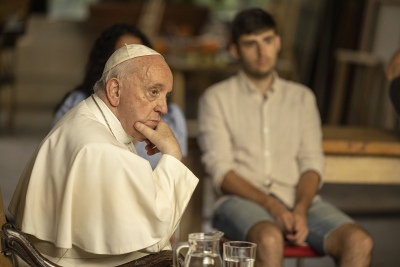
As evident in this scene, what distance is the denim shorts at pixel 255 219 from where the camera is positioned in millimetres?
3932

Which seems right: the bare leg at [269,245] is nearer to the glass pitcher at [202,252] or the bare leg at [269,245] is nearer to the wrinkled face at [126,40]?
the wrinkled face at [126,40]

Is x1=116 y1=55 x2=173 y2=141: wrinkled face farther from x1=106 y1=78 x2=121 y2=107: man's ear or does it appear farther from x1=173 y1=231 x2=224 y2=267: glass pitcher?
x1=173 y1=231 x2=224 y2=267: glass pitcher

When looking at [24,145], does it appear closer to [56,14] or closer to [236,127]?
[236,127]

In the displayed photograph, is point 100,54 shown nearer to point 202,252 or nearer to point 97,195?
point 97,195

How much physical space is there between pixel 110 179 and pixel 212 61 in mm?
5812

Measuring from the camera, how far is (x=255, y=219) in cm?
390

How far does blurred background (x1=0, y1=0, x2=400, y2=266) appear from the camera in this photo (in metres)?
6.73

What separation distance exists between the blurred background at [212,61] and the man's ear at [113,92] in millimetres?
1859

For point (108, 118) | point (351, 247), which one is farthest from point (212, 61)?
point (108, 118)

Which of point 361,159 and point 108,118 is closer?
point 108,118

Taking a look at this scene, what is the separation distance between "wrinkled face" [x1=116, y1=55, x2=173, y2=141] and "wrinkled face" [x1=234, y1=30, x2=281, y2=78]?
60.8 inches

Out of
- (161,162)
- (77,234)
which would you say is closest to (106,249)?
(77,234)

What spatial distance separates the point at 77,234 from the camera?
101 inches

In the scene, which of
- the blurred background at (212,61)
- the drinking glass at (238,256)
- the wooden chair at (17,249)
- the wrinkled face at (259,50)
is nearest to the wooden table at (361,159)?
the blurred background at (212,61)
